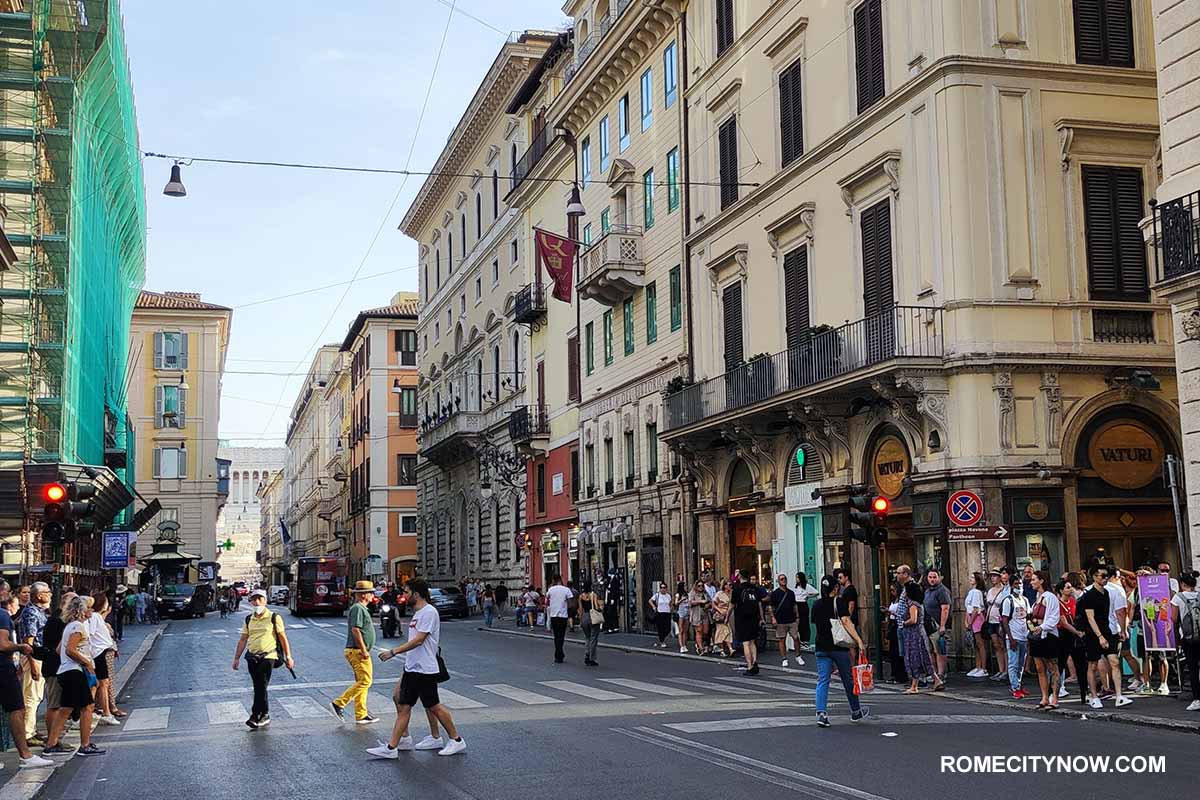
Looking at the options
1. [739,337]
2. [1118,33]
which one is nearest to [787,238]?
[739,337]

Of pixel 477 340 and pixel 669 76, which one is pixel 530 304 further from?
pixel 669 76

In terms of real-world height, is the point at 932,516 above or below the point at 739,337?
below

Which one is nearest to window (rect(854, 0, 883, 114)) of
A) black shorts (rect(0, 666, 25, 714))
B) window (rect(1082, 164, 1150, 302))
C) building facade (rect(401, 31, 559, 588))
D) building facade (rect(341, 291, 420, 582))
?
window (rect(1082, 164, 1150, 302))

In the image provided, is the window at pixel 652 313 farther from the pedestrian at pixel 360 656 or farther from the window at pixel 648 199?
the pedestrian at pixel 360 656

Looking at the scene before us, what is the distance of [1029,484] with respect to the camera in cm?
2291

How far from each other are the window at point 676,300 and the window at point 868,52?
1065 cm

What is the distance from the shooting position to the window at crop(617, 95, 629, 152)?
41375 millimetres

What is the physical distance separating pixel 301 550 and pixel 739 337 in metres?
101

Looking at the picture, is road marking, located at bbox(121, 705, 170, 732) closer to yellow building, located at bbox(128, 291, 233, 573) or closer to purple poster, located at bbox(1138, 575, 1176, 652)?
purple poster, located at bbox(1138, 575, 1176, 652)

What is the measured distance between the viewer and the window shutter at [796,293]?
28.9 m

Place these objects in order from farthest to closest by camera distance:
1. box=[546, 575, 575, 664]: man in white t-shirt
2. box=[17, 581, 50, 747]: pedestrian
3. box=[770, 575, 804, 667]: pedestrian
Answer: box=[546, 575, 575, 664]: man in white t-shirt, box=[770, 575, 804, 667]: pedestrian, box=[17, 581, 50, 747]: pedestrian

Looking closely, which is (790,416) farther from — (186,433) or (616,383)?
(186,433)

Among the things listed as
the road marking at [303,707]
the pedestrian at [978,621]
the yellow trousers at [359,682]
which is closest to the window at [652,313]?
the pedestrian at [978,621]

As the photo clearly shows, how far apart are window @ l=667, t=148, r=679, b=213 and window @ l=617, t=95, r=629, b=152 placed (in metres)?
3.97
